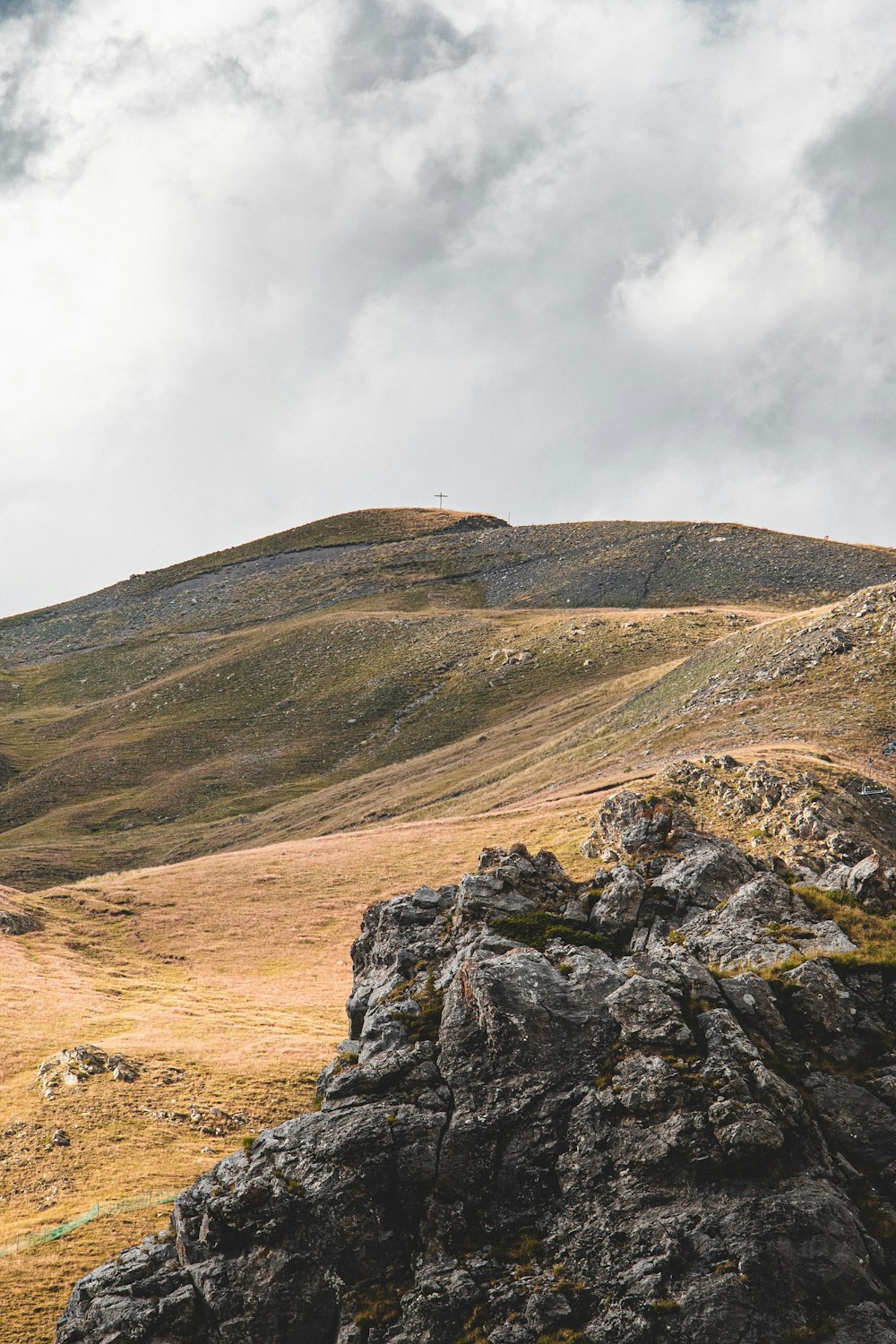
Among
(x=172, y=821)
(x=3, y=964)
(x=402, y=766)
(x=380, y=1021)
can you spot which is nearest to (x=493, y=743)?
(x=402, y=766)

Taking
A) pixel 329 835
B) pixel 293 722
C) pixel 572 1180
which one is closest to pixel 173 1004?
pixel 572 1180

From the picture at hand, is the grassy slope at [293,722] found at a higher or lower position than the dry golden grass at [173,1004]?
higher

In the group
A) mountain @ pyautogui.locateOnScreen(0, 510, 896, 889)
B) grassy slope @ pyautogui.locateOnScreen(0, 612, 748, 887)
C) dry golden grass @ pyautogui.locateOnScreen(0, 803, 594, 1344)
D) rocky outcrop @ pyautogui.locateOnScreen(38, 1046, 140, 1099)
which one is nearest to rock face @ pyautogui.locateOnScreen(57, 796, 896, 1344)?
dry golden grass @ pyautogui.locateOnScreen(0, 803, 594, 1344)

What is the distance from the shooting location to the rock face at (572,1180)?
15.5 meters

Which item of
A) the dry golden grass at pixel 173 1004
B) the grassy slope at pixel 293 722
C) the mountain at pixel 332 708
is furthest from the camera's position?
the grassy slope at pixel 293 722

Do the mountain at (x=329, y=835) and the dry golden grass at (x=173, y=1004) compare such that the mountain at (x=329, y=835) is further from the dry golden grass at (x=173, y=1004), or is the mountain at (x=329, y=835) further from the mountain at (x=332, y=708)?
the mountain at (x=332, y=708)

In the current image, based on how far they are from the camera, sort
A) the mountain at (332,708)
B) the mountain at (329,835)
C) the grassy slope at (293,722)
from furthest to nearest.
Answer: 1. the grassy slope at (293,722)
2. the mountain at (332,708)
3. the mountain at (329,835)

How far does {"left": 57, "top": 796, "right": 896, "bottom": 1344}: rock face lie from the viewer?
15.5 m

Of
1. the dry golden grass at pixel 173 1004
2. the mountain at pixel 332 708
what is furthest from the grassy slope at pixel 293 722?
the dry golden grass at pixel 173 1004

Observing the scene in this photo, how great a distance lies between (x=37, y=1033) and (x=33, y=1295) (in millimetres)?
21275

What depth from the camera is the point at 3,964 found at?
52812 mm

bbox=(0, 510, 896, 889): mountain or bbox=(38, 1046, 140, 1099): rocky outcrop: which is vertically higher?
bbox=(0, 510, 896, 889): mountain

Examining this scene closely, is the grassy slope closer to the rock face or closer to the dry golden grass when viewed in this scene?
the dry golden grass

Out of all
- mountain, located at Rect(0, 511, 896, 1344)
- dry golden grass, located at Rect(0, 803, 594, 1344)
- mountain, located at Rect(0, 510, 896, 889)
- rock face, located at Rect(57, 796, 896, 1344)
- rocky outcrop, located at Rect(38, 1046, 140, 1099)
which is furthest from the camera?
mountain, located at Rect(0, 510, 896, 889)
